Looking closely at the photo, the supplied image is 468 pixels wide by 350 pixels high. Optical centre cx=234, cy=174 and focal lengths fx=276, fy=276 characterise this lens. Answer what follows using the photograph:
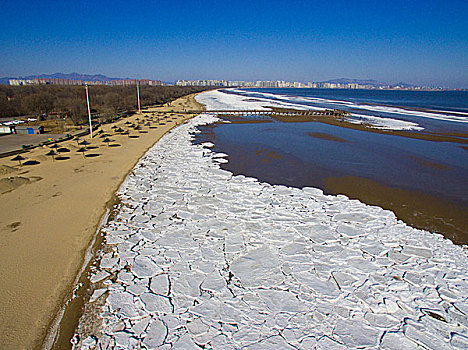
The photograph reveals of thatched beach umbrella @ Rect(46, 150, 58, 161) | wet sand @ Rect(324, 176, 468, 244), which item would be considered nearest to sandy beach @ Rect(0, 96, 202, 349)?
thatched beach umbrella @ Rect(46, 150, 58, 161)

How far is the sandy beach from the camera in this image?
512 centimetres

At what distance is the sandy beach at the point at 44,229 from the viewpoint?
512 cm

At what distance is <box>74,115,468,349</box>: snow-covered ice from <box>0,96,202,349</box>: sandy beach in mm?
779

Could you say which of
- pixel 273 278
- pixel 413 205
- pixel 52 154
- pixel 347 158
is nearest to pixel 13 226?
pixel 273 278

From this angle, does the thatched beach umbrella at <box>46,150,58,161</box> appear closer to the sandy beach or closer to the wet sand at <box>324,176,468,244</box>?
the sandy beach

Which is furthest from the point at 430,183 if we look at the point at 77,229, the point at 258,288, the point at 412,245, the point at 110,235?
the point at 77,229

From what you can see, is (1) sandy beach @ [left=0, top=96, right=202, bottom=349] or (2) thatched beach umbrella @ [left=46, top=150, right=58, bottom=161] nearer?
(1) sandy beach @ [left=0, top=96, right=202, bottom=349]

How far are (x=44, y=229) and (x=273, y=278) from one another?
6625mm

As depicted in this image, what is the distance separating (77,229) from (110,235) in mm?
1100

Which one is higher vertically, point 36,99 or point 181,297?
point 36,99

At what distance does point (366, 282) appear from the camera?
20.1 feet

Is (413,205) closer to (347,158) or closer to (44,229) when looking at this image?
(347,158)

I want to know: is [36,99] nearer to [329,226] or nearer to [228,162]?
[228,162]

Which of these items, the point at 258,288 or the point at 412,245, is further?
the point at 412,245
